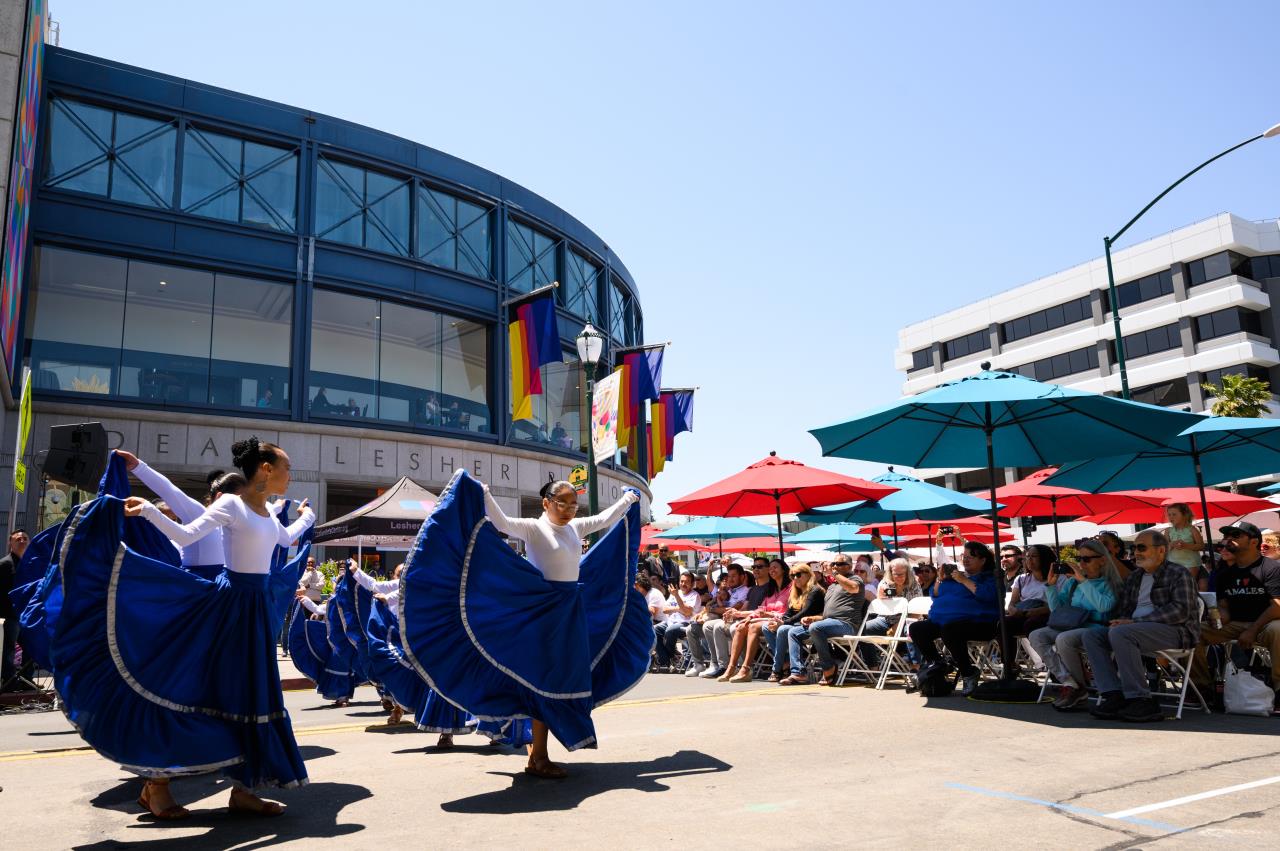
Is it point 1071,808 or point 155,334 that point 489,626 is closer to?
point 1071,808

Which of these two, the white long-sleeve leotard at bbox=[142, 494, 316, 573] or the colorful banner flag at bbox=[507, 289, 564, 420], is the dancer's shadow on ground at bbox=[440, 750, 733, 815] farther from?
the colorful banner flag at bbox=[507, 289, 564, 420]

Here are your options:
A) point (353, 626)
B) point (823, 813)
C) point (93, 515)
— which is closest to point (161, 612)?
point (93, 515)

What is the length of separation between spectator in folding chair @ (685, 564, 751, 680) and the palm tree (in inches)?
1460

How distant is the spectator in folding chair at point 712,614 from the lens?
14.0 m

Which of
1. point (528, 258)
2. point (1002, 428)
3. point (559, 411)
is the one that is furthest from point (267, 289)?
point (1002, 428)

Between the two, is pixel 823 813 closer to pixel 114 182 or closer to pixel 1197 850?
pixel 1197 850

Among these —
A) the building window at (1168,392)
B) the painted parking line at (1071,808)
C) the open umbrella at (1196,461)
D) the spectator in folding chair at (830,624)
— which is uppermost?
the building window at (1168,392)

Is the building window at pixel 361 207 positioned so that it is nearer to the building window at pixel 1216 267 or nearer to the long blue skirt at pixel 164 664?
the long blue skirt at pixel 164 664

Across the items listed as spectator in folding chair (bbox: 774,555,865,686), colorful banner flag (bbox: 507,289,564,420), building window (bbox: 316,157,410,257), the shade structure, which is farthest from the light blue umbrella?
building window (bbox: 316,157,410,257)

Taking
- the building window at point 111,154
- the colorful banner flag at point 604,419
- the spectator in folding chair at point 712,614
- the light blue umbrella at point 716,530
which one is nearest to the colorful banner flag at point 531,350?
the light blue umbrella at point 716,530

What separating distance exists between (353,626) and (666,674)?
6368mm

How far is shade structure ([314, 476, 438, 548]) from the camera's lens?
16766 millimetres

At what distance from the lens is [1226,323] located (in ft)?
169

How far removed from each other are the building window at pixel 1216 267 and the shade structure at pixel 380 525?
50438 millimetres
